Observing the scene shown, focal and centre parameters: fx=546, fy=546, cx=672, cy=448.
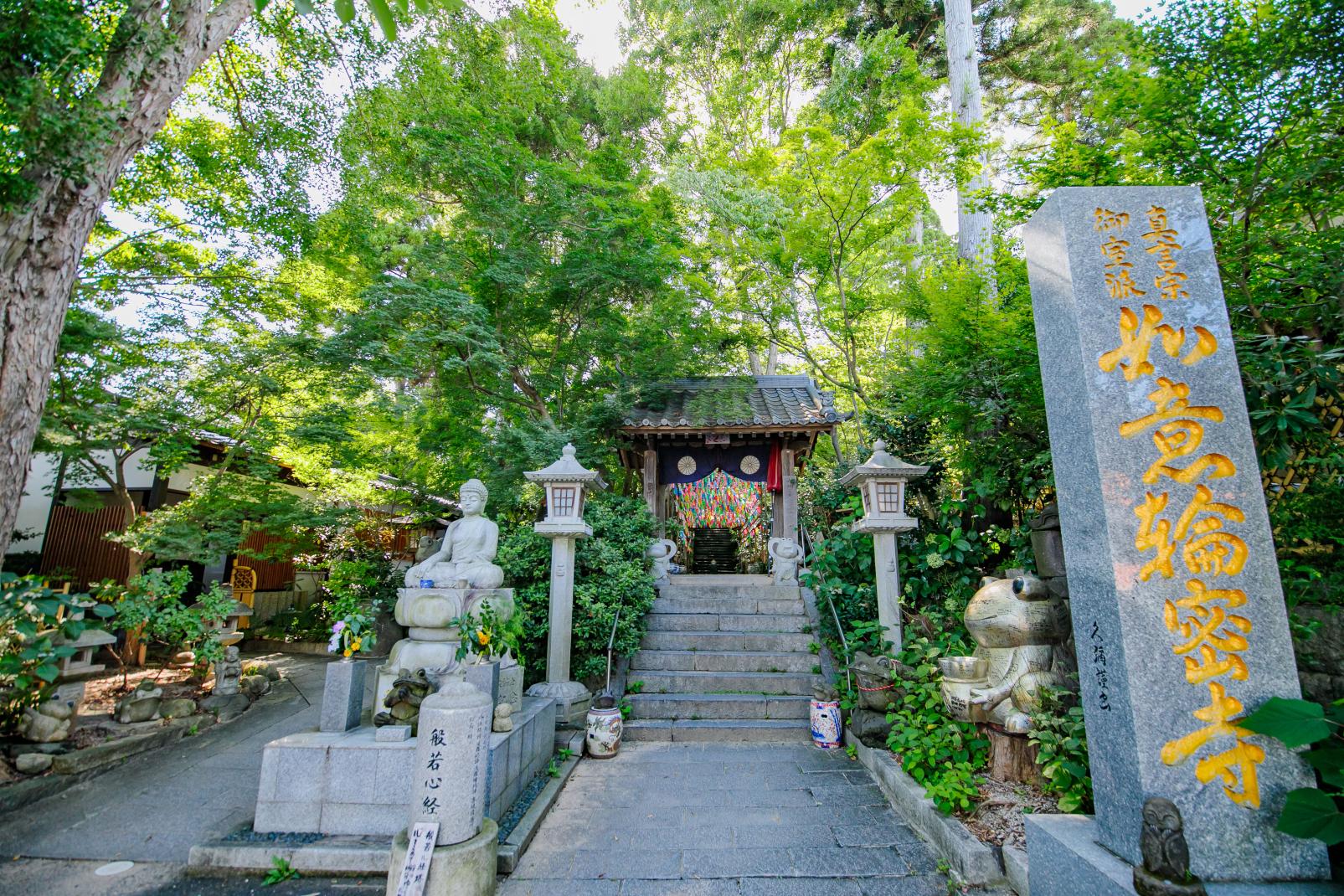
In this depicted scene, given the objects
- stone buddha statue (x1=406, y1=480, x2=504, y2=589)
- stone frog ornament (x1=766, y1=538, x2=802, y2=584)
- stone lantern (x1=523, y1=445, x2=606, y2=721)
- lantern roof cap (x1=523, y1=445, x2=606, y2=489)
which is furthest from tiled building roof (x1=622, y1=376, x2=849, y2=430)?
stone buddha statue (x1=406, y1=480, x2=504, y2=589)

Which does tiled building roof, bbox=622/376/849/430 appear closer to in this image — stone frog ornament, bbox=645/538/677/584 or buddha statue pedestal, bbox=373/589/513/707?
stone frog ornament, bbox=645/538/677/584

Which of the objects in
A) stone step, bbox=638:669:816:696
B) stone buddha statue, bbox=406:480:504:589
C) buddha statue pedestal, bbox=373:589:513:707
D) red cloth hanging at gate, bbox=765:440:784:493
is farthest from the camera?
red cloth hanging at gate, bbox=765:440:784:493

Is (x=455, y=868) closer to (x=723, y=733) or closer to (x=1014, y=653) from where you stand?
(x=723, y=733)

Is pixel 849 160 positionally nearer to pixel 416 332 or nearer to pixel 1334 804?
pixel 416 332

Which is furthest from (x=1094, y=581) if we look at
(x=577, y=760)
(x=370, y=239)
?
(x=370, y=239)

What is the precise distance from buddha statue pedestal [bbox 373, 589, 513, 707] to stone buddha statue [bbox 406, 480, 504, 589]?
22cm

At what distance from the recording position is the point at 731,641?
302 inches

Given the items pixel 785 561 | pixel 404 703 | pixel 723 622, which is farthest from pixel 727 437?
pixel 404 703

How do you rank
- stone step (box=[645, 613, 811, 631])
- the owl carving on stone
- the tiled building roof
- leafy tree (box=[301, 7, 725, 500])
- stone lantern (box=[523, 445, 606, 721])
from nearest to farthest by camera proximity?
the owl carving on stone, stone lantern (box=[523, 445, 606, 721]), stone step (box=[645, 613, 811, 631]), leafy tree (box=[301, 7, 725, 500]), the tiled building roof

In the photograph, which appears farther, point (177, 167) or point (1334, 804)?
point (177, 167)

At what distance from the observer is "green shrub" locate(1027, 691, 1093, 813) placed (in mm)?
3254

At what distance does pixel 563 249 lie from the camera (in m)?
11.6

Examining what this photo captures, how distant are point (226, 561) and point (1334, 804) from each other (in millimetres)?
16008

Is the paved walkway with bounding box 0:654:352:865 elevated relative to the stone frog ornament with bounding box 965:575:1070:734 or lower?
lower
